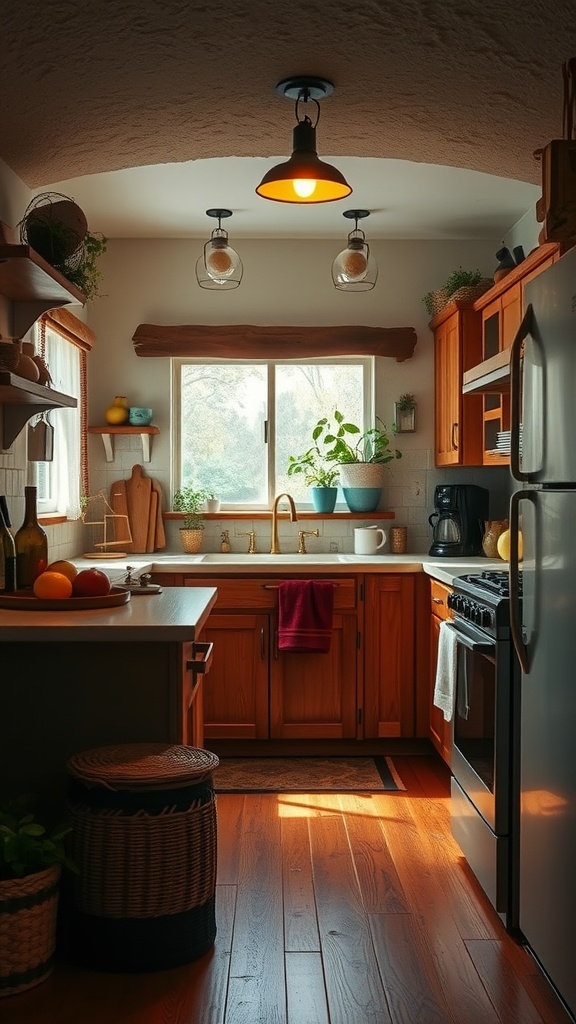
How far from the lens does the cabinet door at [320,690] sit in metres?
4.83

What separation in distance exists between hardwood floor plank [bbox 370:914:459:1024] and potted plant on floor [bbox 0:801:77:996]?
0.85 meters

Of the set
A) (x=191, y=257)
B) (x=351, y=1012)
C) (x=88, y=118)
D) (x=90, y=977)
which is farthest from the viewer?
(x=191, y=257)

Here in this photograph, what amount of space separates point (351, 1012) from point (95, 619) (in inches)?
45.3

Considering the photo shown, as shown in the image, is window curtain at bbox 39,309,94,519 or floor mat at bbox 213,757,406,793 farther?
window curtain at bbox 39,309,94,519

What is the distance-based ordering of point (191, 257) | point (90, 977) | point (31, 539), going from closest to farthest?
1. point (90, 977)
2. point (31, 539)
3. point (191, 257)

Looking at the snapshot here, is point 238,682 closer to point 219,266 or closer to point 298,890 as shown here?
point 298,890

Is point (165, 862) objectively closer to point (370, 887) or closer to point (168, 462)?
point (370, 887)

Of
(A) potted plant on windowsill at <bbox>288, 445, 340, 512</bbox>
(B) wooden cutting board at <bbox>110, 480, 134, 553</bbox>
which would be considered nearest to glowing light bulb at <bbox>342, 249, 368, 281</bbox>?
(A) potted plant on windowsill at <bbox>288, 445, 340, 512</bbox>

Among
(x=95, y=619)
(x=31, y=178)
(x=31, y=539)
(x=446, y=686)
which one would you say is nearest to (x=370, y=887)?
(x=446, y=686)

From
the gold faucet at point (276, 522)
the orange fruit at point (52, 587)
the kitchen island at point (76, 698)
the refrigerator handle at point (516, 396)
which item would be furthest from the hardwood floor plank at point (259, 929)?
the gold faucet at point (276, 522)

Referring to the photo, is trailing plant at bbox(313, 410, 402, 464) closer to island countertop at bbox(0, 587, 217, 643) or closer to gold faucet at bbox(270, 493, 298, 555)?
gold faucet at bbox(270, 493, 298, 555)

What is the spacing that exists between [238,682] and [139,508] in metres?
1.18

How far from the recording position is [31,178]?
3539mm

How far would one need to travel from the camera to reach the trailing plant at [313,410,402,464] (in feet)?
17.9
